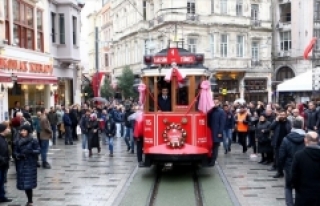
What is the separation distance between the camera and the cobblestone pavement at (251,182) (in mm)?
9898

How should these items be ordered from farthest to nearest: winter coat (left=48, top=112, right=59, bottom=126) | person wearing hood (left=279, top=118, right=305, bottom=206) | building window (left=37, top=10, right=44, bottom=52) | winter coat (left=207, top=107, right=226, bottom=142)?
building window (left=37, top=10, right=44, bottom=52) < winter coat (left=48, top=112, right=59, bottom=126) < winter coat (left=207, top=107, right=226, bottom=142) < person wearing hood (left=279, top=118, right=305, bottom=206)

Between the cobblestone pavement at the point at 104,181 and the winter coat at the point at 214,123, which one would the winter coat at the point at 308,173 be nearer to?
the cobblestone pavement at the point at 104,181

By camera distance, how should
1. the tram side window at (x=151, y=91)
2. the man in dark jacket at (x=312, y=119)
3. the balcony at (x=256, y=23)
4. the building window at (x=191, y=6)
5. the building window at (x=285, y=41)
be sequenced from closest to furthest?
the tram side window at (x=151, y=91)
the man in dark jacket at (x=312, y=119)
the building window at (x=191, y=6)
the balcony at (x=256, y=23)
the building window at (x=285, y=41)

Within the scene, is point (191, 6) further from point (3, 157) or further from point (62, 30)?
point (3, 157)

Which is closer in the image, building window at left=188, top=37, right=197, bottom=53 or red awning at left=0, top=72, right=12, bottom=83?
red awning at left=0, top=72, right=12, bottom=83

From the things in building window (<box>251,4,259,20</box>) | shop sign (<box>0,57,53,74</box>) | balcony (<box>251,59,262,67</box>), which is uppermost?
building window (<box>251,4,259,20</box>)

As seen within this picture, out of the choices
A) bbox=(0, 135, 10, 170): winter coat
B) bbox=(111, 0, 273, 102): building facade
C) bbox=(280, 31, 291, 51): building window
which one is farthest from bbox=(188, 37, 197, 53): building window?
bbox=(0, 135, 10, 170): winter coat

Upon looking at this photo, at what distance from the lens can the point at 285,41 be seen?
45156mm

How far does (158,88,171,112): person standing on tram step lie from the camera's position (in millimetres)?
12305

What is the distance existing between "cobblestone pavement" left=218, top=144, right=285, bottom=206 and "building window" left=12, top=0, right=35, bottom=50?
1124 cm

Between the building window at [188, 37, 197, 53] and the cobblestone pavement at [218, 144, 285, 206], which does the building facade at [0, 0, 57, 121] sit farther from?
the building window at [188, 37, 197, 53]

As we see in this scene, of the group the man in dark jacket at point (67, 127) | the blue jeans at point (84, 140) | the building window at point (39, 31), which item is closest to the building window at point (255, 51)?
the building window at point (39, 31)

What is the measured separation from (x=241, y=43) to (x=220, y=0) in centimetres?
413

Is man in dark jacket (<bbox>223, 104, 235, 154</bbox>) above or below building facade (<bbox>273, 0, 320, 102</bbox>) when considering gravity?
below
